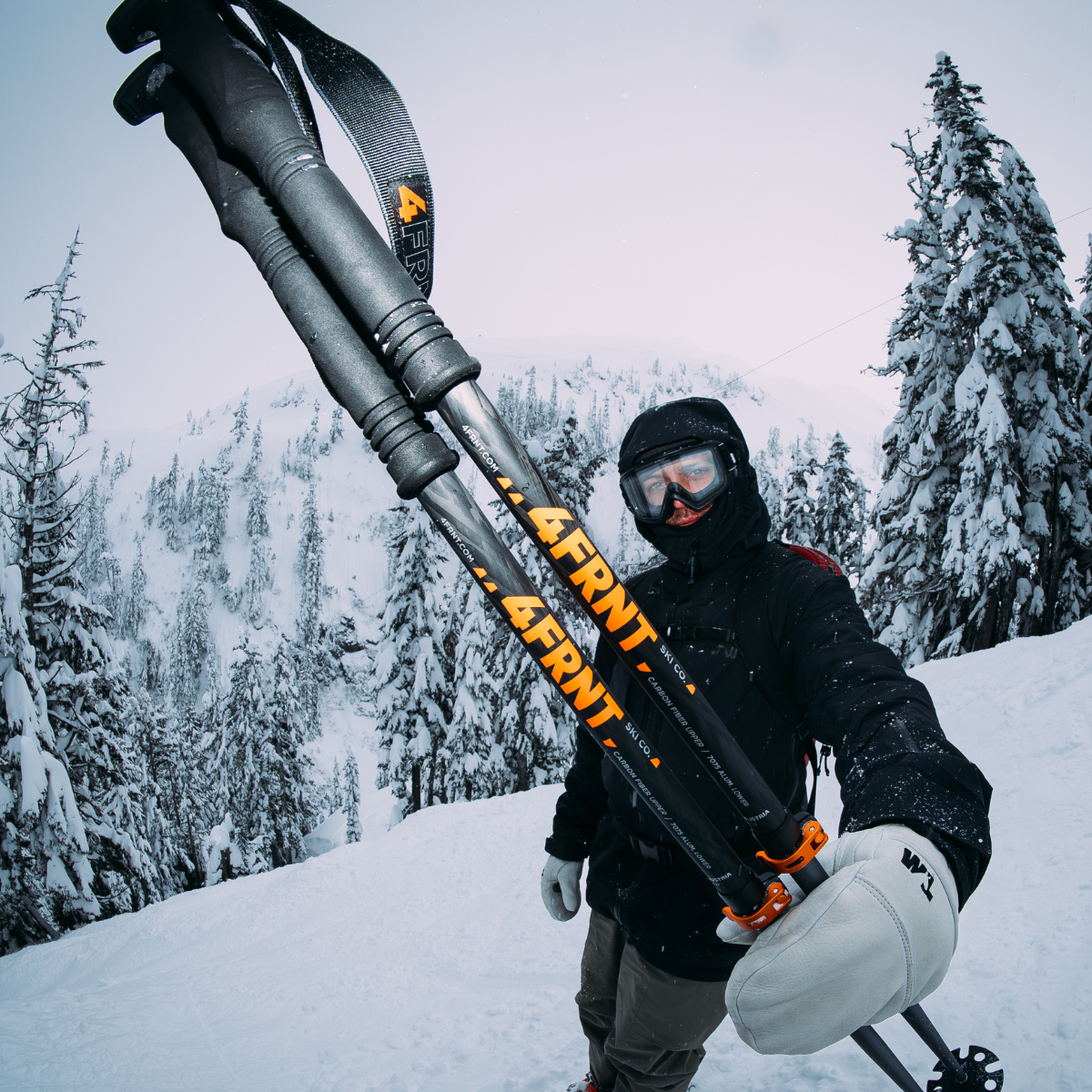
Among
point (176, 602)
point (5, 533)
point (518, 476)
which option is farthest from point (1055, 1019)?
point (176, 602)

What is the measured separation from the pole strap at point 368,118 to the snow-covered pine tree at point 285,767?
90.1 ft

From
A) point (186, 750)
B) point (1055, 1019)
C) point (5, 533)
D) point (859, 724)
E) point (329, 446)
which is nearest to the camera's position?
point (859, 724)

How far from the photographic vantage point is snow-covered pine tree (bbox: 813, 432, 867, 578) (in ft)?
82.9

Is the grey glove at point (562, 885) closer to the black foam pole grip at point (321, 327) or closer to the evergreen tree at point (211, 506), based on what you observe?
the black foam pole grip at point (321, 327)

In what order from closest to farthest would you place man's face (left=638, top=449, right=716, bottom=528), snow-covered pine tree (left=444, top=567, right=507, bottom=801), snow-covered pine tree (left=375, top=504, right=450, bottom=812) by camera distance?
man's face (left=638, top=449, right=716, bottom=528) < snow-covered pine tree (left=444, top=567, right=507, bottom=801) < snow-covered pine tree (left=375, top=504, right=450, bottom=812)

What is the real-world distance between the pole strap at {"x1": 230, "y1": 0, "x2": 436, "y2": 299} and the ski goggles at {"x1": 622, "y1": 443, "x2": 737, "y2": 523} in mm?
1060

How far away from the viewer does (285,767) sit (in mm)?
26516

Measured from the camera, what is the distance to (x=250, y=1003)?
5.95 meters

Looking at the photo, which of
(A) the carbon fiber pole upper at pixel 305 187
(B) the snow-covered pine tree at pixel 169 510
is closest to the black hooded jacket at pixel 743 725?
(A) the carbon fiber pole upper at pixel 305 187

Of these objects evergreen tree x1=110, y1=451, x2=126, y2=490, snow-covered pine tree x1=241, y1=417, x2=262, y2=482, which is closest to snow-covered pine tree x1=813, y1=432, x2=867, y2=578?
snow-covered pine tree x1=241, y1=417, x2=262, y2=482

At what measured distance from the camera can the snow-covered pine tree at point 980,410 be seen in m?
13.5

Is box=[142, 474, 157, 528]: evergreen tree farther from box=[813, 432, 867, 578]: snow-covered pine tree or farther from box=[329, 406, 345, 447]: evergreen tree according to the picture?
box=[813, 432, 867, 578]: snow-covered pine tree

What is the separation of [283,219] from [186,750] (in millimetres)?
42012

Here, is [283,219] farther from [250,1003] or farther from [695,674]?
[250,1003]
